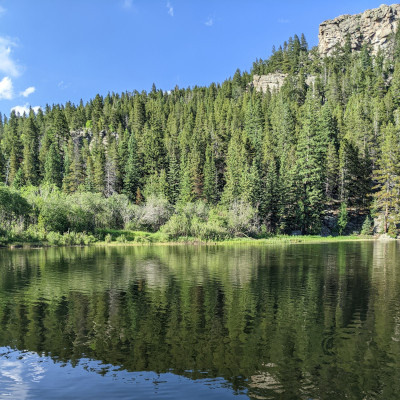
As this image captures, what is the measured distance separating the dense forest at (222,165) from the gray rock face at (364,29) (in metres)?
20.0

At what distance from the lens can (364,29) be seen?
185250 mm

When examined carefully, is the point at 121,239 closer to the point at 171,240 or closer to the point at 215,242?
the point at 171,240

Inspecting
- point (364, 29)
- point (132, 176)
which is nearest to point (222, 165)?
point (132, 176)

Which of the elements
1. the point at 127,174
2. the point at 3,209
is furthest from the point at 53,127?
the point at 3,209

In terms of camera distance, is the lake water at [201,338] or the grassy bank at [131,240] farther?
the grassy bank at [131,240]

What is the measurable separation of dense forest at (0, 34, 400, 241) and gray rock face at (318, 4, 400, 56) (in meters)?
20.0

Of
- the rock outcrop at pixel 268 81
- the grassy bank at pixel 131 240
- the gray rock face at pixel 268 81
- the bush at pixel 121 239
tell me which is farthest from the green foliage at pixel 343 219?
the gray rock face at pixel 268 81

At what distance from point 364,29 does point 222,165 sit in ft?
422

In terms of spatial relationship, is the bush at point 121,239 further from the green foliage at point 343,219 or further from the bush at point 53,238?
the green foliage at point 343,219

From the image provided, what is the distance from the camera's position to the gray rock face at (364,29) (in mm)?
175750

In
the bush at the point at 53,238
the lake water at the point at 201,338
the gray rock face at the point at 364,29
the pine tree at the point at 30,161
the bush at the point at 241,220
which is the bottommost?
the lake water at the point at 201,338

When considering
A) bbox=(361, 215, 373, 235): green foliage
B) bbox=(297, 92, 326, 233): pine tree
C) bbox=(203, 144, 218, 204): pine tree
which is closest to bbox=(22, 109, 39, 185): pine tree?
bbox=(203, 144, 218, 204): pine tree

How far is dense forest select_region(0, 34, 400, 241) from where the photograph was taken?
78.3 m

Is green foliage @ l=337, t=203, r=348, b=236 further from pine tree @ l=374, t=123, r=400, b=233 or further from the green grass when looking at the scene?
the green grass
